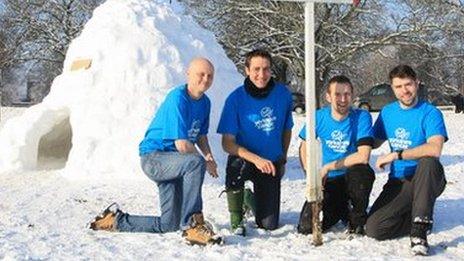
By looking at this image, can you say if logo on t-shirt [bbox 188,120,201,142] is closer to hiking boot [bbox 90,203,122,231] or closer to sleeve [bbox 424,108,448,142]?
hiking boot [bbox 90,203,122,231]

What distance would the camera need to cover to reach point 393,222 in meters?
4.02

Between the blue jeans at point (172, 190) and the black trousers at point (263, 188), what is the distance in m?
0.35

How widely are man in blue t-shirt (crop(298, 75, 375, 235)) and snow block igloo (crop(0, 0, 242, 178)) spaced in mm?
3104

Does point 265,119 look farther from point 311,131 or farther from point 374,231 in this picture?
point 374,231

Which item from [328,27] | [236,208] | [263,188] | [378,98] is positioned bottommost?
[236,208]

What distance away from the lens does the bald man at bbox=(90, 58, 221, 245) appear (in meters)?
3.88

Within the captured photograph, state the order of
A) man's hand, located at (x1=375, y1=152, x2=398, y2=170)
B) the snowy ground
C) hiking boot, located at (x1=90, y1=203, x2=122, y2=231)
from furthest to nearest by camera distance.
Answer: hiking boot, located at (x1=90, y1=203, x2=122, y2=231)
man's hand, located at (x1=375, y1=152, x2=398, y2=170)
the snowy ground

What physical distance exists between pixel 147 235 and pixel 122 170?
10.1ft

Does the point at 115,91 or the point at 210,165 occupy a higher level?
the point at 115,91

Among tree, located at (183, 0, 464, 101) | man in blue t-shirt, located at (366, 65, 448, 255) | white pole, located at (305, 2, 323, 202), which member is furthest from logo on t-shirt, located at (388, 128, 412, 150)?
tree, located at (183, 0, 464, 101)

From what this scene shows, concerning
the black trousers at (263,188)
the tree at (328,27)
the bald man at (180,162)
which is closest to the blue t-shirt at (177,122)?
the bald man at (180,162)

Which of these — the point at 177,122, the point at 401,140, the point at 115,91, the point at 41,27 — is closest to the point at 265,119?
the point at 177,122

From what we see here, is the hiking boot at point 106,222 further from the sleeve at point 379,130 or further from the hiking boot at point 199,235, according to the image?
the sleeve at point 379,130

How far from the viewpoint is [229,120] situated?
14.1 feet
